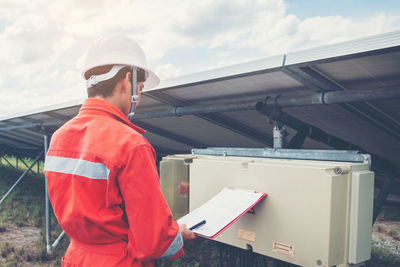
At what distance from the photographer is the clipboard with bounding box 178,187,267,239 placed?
1.31 m

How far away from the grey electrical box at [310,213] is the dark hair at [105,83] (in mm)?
668

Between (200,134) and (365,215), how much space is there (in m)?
2.48

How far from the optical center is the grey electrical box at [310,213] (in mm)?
1242

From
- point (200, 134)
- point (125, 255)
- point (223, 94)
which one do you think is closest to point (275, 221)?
point (125, 255)

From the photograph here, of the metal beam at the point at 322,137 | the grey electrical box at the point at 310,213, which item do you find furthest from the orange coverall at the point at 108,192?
the metal beam at the point at 322,137

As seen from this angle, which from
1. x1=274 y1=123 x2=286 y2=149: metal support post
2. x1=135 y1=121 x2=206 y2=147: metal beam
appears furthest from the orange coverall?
x1=135 y1=121 x2=206 y2=147: metal beam

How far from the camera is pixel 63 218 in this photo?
1.20 m

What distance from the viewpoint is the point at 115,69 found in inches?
51.9

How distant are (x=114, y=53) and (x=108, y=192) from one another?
56cm

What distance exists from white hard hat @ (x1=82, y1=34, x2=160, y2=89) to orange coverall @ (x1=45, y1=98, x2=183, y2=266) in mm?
174

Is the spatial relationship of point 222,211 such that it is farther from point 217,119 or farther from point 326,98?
point 217,119

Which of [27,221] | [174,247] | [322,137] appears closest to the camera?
[174,247]

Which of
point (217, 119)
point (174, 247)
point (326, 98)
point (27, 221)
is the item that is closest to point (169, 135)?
point (217, 119)

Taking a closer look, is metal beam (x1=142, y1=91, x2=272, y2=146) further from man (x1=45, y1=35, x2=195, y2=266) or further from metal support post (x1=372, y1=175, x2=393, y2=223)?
man (x1=45, y1=35, x2=195, y2=266)
